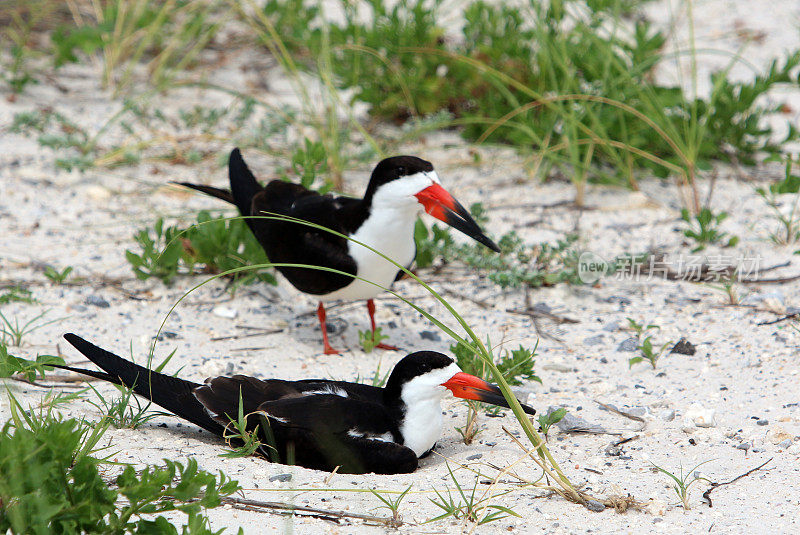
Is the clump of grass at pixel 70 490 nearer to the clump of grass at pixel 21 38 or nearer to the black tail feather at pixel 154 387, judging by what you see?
the black tail feather at pixel 154 387

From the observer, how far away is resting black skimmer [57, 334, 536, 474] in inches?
115

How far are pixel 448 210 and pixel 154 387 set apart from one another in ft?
4.58

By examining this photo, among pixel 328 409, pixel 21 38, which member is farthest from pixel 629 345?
pixel 21 38

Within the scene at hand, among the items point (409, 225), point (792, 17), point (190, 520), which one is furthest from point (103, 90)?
point (792, 17)

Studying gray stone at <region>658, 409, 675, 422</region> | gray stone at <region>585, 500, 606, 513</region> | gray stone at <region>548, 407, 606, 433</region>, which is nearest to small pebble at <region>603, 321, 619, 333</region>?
gray stone at <region>658, 409, 675, 422</region>

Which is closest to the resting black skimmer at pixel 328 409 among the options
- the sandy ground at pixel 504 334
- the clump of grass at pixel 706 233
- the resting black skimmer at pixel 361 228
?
the sandy ground at pixel 504 334

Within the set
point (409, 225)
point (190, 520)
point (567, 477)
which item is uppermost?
point (409, 225)

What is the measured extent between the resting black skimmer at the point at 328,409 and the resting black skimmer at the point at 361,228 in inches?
25.4

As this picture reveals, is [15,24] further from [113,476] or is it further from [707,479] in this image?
[707,479]

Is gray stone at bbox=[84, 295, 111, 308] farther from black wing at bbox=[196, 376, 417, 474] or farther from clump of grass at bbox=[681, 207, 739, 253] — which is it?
clump of grass at bbox=[681, 207, 739, 253]

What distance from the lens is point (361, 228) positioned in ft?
12.3

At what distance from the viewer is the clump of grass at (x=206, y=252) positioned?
170 inches

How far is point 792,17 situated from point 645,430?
565 centimetres

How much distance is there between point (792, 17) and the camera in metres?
7.45
